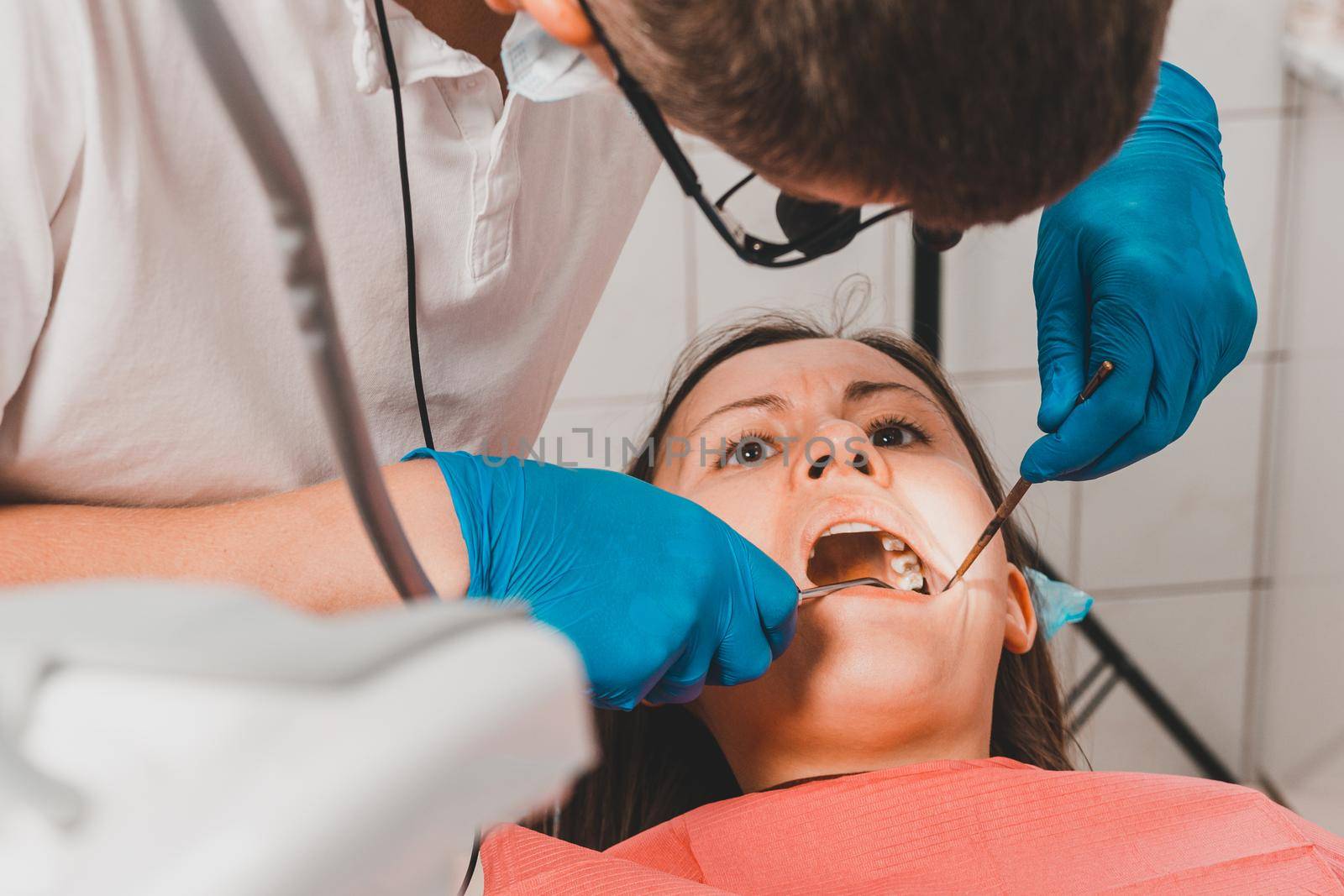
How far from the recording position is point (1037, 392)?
7.73 feet

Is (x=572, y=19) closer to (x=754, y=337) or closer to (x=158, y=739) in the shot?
(x=158, y=739)

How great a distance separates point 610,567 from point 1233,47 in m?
1.93

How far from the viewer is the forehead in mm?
1429

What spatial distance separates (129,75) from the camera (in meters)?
0.89

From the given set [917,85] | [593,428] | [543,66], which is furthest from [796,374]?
[593,428]

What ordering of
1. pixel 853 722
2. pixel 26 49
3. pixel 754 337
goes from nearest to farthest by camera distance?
pixel 26 49 < pixel 853 722 < pixel 754 337

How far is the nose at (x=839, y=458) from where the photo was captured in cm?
132

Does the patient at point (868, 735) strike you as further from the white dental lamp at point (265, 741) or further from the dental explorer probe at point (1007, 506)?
the white dental lamp at point (265, 741)

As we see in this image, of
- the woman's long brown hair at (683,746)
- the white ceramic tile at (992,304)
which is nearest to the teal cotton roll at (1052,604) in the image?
the woman's long brown hair at (683,746)

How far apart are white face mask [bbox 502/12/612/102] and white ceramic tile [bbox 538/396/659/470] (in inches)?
55.1

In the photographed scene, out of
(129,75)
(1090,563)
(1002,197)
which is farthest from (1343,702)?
(129,75)

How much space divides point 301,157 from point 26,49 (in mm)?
261

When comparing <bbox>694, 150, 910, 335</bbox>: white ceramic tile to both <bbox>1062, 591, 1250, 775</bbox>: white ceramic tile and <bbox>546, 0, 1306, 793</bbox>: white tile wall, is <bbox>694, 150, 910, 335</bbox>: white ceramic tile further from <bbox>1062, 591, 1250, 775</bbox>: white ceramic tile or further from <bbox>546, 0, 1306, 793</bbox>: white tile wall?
<bbox>1062, 591, 1250, 775</bbox>: white ceramic tile

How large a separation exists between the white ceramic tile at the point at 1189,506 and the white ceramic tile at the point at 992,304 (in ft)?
1.30
